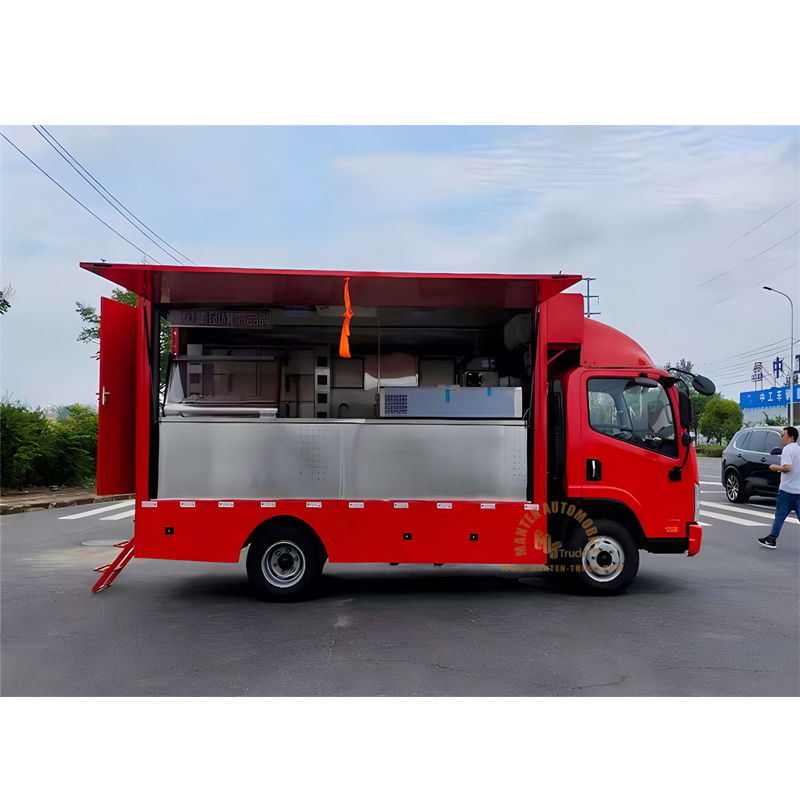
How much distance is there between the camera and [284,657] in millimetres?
5281

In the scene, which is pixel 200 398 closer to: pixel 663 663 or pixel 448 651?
pixel 448 651

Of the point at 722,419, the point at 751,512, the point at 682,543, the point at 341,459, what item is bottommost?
the point at 751,512

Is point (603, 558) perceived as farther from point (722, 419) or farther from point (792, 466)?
point (722, 419)

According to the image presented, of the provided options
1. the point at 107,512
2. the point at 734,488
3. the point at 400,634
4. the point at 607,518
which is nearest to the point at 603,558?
the point at 607,518

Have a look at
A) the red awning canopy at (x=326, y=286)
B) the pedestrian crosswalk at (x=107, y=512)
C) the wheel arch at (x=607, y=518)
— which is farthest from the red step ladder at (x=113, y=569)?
the pedestrian crosswalk at (x=107, y=512)

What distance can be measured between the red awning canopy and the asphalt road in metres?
3.34

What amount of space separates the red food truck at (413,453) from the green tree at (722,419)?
168 feet

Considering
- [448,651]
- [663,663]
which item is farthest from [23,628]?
[663,663]

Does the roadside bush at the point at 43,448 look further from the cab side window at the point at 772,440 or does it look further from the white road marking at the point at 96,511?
the cab side window at the point at 772,440

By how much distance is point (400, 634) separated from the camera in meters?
5.91

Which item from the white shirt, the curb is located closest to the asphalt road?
the white shirt

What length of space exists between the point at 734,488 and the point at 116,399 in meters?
15.6

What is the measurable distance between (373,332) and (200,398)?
228cm

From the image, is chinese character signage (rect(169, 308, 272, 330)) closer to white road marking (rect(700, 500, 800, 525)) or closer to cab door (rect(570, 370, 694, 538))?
cab door (rect(570, 370, 694, 538))
